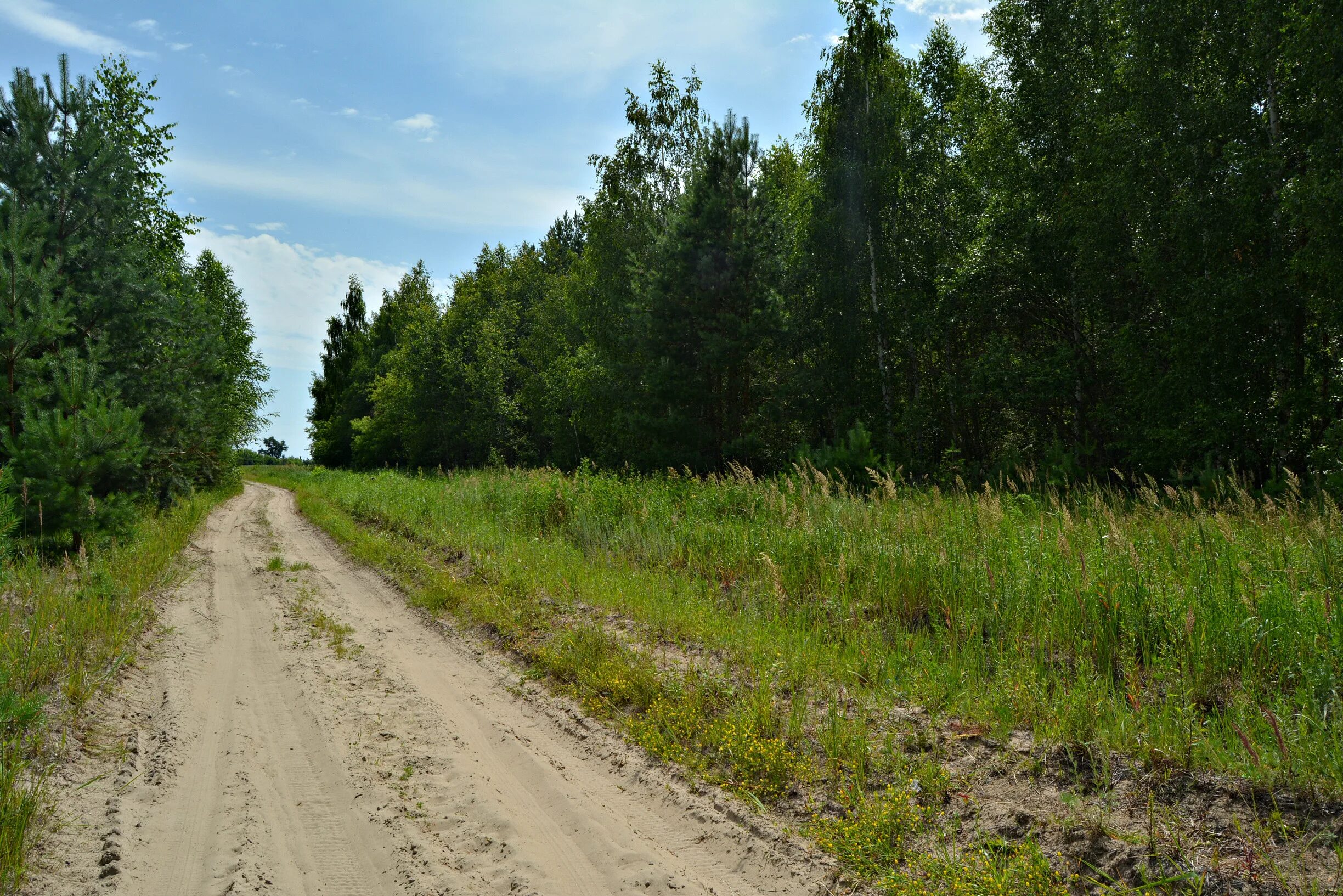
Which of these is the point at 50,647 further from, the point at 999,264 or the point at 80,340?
the point at 999,264

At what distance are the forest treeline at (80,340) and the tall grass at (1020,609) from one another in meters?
5.28

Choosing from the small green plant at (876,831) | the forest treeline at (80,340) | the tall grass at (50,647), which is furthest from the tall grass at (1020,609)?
the forest treeline at (80,340)

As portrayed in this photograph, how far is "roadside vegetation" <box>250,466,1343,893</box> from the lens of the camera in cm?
324

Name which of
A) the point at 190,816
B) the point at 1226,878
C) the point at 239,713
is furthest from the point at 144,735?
the point at 1226,878

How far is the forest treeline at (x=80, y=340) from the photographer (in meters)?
9.18

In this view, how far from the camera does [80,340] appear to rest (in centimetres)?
1228

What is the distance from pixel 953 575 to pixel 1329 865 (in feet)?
11.6

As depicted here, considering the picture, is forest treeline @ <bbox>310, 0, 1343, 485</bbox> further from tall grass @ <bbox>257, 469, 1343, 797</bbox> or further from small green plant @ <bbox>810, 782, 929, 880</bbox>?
small green plant @ <bbox>810, 782, 929, 880</bbox>

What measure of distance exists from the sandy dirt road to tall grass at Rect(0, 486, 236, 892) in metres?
0.18

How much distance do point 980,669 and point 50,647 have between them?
293 inches

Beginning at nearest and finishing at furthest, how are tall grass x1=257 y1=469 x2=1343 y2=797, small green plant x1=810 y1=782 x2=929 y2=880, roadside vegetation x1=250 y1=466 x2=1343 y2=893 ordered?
roadside vegetation x1=250 y1=466 x2=1343 y2=893 < small green plant x1=810 y1=782 x2=929 y2=880 < tall grass x1=257 y1=469 x2=1343 y2=797

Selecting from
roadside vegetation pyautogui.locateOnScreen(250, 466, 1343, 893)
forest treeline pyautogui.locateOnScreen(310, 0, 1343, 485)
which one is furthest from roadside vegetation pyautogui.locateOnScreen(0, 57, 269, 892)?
forest treeline pyautogui.locateOnScreen(310, 0, 1343, 485)

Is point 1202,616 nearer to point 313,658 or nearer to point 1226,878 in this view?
point 1226,878

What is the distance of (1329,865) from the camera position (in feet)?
9.09
